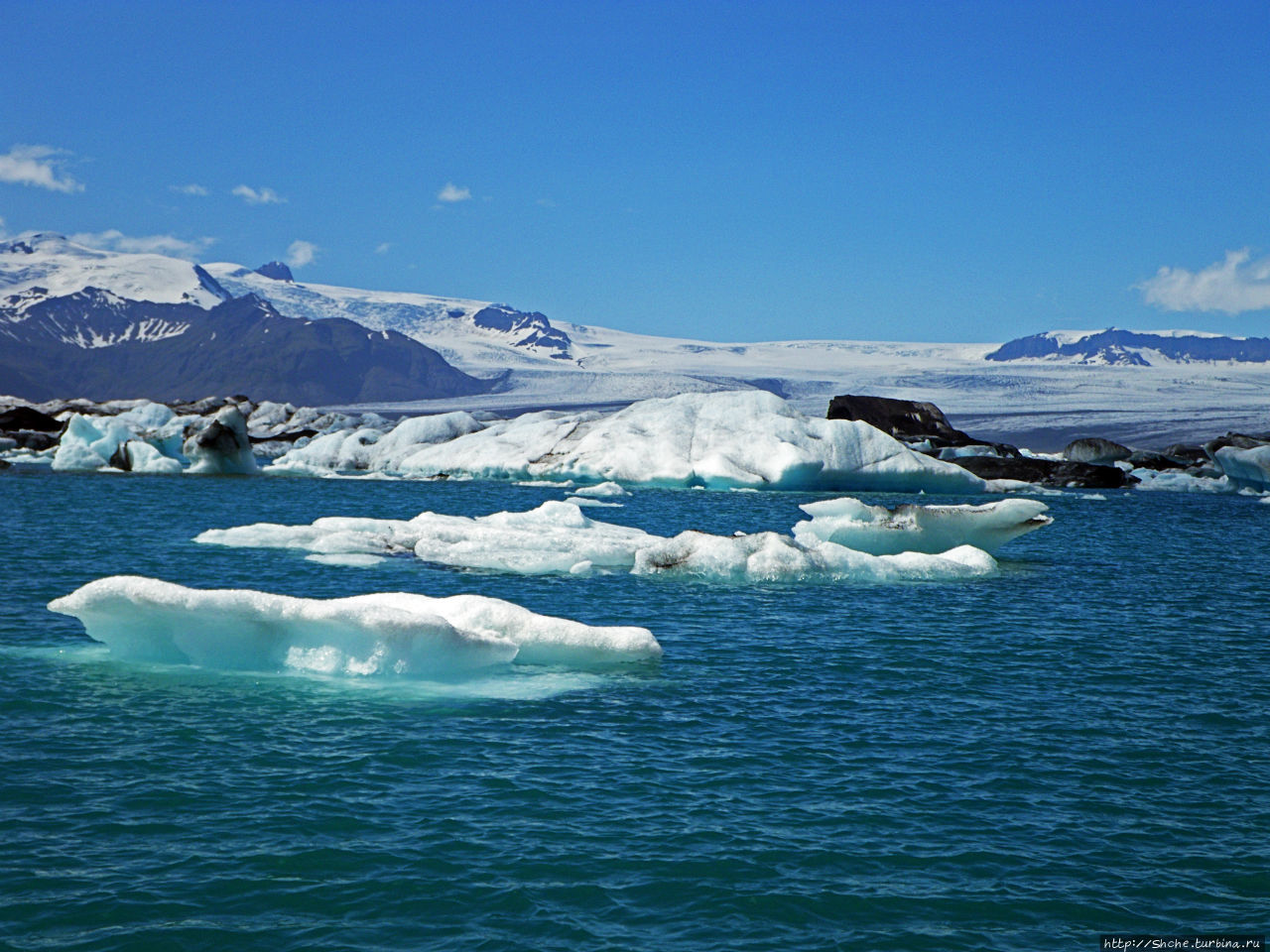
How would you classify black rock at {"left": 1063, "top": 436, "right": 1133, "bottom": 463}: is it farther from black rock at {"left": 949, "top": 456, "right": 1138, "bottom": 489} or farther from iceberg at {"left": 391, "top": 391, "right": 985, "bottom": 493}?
iceberg at {"left": 391, "top": 391, "right": 985, "bottom": 493}

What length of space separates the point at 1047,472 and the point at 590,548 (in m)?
45.1

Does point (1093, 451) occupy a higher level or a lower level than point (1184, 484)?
higher

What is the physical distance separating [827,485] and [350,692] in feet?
128

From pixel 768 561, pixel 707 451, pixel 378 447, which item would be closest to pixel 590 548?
pixel 768 561

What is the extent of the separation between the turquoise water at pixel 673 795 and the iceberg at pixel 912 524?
7344 mm

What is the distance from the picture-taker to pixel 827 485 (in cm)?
4912

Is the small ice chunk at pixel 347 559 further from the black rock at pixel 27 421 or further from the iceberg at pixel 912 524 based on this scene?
the black rock at pixel 27 421

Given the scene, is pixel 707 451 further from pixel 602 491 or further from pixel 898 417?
pixel 898 417

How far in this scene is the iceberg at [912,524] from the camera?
24.7m

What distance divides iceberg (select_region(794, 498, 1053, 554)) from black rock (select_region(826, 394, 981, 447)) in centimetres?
4439

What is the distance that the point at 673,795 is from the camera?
29.9 feet

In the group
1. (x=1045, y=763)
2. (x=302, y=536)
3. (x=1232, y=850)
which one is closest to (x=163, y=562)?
(x=302, y=536)

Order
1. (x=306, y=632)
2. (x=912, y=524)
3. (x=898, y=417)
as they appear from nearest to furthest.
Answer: (x=306, y=632) < (x=912, y=524) < (x=898, y=417)

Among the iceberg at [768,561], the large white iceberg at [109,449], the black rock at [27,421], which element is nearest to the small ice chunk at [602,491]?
the iceberg at [768,561]
